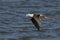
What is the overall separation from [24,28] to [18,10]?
11.4ft

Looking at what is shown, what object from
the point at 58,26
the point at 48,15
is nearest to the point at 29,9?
the point at 48,15

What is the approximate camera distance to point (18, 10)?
15523 millimetres

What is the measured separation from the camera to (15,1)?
17.9 metres

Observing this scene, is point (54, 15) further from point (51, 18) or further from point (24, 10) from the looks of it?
point (24, 10)

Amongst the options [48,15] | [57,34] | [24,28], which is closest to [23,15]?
[48,15]

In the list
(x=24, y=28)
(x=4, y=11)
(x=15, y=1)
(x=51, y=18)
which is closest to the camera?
(x=24, y=28)

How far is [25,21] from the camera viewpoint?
13.2 meters

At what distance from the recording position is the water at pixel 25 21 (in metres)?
11.2

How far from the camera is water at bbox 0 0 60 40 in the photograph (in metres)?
11.2

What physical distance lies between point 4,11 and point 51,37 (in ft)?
15.2

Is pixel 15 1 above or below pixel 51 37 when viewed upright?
above

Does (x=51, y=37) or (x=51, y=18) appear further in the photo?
(x=51, y=18)

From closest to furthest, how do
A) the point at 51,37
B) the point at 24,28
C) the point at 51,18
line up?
the point at 51,37 < the point at 24,28 < the point at 51,18

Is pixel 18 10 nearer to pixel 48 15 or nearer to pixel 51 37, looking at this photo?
pixel 48 15
